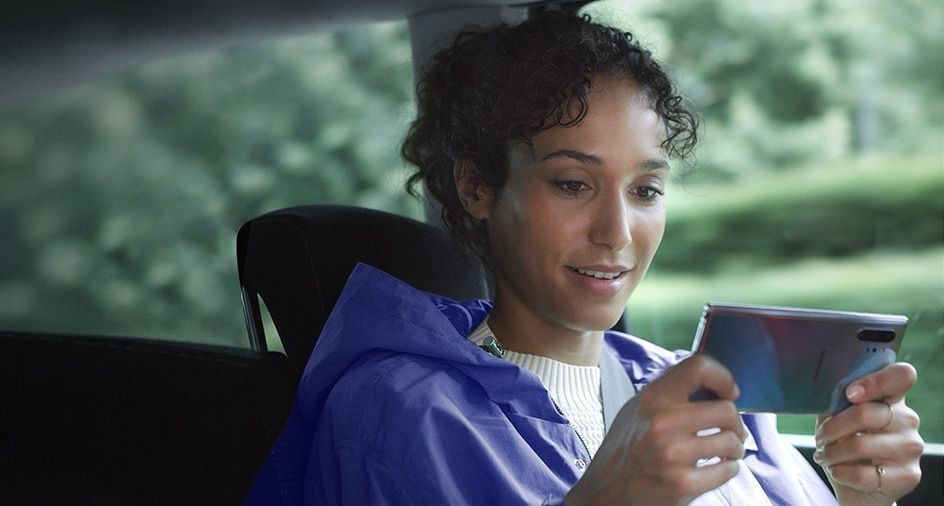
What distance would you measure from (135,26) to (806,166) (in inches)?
55.3

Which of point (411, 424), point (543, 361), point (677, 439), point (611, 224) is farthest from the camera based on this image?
point (543, 361)

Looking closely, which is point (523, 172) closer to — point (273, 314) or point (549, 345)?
point (549, 345)

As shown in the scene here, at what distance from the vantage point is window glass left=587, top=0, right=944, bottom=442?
211 centimetres

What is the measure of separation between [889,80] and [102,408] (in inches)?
62.0

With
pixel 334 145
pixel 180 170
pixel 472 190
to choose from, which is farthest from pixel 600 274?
pixel 334 145

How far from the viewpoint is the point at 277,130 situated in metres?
2.20

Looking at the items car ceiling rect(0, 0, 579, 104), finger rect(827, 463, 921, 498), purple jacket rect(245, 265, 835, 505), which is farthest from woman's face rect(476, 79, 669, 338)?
car ceiling rect(0, 0, 579, 104)

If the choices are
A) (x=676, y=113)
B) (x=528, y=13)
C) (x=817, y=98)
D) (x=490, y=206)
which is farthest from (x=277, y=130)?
(x=817, y=98)

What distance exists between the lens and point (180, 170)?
1.77 meters

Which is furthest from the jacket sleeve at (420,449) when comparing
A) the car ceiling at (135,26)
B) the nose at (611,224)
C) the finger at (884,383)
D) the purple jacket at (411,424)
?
the car ceiling at (135,26)

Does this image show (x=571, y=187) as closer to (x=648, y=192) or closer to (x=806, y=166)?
(x=648, y=192)

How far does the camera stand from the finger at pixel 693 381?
112cm

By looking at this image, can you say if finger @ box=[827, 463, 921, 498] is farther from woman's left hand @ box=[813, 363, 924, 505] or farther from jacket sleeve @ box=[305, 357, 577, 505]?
jacket sleeve @ box=[305, 357, 577, 505]

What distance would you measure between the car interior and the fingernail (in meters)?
0.69
